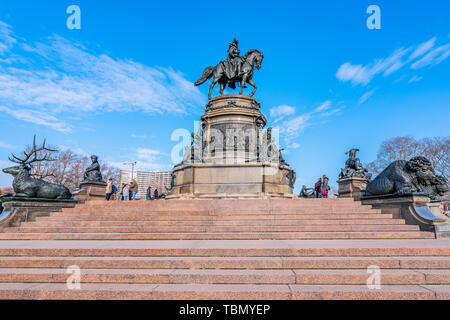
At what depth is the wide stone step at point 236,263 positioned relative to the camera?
4.51 meters

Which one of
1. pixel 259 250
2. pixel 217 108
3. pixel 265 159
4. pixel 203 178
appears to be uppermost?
pixel 217 108

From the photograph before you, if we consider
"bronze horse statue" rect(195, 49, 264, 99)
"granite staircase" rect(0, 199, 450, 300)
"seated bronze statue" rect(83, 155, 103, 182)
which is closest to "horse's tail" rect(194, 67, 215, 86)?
"bronze horse statue" rect(195, 49, 264, 99)

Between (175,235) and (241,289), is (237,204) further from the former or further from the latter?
(241,289)

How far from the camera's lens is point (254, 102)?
17.6 metres

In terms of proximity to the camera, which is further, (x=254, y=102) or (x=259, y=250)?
(x=254, y=102)

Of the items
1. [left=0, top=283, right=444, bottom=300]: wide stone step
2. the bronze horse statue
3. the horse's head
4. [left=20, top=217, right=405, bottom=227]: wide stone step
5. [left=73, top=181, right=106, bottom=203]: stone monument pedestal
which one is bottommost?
[left=0, top=283, right=444, bottom=300]: wide stone step

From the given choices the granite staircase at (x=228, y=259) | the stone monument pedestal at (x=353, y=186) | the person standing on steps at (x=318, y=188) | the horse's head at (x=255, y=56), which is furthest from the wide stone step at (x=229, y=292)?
the horse's head at (x=255, y=56)

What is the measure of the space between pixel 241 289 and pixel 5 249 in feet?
17.0

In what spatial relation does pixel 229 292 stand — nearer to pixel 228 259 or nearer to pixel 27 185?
pixel 228 259

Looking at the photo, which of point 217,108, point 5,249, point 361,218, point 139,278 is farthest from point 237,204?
point 217,108

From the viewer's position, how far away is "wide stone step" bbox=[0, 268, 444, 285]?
13.2 feet

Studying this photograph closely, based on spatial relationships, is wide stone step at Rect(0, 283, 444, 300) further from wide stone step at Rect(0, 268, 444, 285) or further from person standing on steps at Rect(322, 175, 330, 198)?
person standing on steps at Rect(322, 175, 330, 198)

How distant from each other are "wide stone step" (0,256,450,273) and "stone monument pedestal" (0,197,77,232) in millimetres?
5274

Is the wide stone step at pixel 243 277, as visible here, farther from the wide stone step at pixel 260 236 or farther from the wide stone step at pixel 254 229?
the wide stone step at pixel 254 229
